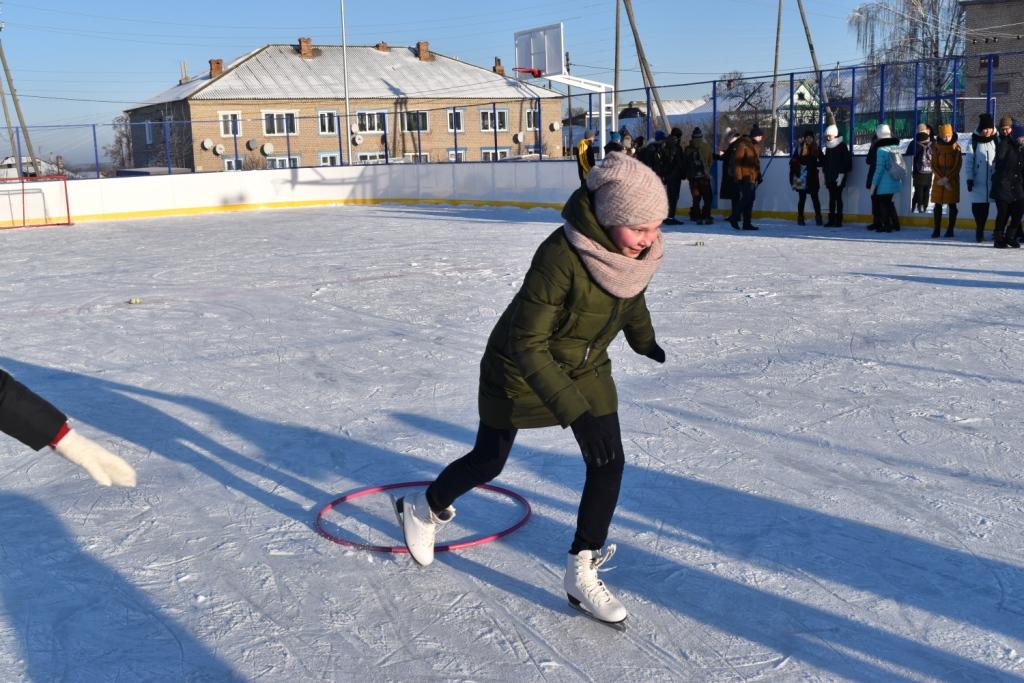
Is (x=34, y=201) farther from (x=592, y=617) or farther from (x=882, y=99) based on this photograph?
(x=592, y=617)

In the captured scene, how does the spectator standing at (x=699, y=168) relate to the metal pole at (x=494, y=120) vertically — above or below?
below

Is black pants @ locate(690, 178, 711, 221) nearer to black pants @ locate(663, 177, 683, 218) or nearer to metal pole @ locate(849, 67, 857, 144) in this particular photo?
black pants @ locate(663, 177, 683, 218)

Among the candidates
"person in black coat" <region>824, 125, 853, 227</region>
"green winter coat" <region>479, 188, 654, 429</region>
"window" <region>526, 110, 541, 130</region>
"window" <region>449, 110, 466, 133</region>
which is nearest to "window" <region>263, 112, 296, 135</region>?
"window" <region>449, 110, 466, 133</region>

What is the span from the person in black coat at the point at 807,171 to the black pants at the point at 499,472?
1337 cm

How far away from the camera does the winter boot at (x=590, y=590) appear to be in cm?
311

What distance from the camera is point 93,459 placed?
2297 millimetres

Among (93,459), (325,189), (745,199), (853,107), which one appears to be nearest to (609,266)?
(93,459)

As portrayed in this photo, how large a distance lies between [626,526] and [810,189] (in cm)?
1291

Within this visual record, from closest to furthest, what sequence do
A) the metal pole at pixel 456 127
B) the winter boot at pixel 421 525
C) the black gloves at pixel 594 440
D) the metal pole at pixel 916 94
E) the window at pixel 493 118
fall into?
the black gloves at pixel 594 440 → the winter boot at pixel 421 525 → the metal pole at pixel 916 94 → the metal pole at pixel 456 127 → the window at pixel 493 118

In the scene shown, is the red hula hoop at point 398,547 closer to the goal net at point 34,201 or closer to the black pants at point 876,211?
the black pants at point 876,211

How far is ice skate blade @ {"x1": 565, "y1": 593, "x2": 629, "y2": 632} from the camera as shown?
3.12 meters

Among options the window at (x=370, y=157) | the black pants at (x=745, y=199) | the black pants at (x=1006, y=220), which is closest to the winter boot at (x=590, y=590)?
the black pants at (x=1006, y=220)

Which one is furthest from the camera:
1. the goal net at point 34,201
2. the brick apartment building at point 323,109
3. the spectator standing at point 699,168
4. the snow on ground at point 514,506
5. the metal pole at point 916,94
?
the brick apartment building at point 323,109

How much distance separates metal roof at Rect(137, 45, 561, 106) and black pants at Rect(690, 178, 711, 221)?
3375 cm
